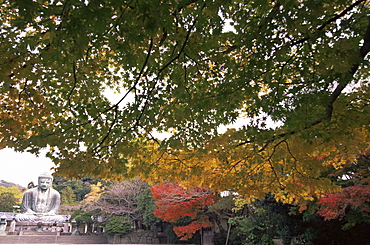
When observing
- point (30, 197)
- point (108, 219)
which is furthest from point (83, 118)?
point (30, 197)

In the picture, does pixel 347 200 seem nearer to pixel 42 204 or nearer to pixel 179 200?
pixel 179 200

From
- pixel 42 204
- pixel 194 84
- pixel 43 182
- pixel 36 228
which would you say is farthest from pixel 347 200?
pixel 43 182

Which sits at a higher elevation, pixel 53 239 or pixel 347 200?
pixel 347 200

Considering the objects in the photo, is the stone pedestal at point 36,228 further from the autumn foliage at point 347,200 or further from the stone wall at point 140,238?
the autumn foliage at point 347,200

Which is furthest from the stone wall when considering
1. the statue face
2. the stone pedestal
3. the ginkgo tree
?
the ginkgo tree

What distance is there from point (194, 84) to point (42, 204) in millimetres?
26646

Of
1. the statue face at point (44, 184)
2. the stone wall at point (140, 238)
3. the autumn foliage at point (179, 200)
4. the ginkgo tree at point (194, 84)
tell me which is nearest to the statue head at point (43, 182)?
the statue face at point (44, 184)

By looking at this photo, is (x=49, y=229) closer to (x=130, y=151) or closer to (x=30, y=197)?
(x=30, y=197)

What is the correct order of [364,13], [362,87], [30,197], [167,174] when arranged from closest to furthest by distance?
[364,13]
[362,87]
[167,174]
[30,197]

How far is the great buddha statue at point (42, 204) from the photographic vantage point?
25.3 meters

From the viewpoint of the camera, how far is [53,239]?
952 inches

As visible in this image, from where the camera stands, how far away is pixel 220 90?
428cm

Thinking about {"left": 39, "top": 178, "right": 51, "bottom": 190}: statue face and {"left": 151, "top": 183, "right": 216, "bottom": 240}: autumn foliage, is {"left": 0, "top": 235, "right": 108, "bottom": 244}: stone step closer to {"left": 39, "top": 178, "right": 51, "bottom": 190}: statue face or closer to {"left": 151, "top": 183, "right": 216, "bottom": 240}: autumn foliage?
{"left": 39, "top": 178, "right": 51, "bottom": 190}: statue face

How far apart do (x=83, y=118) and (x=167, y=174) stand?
2200 mm
